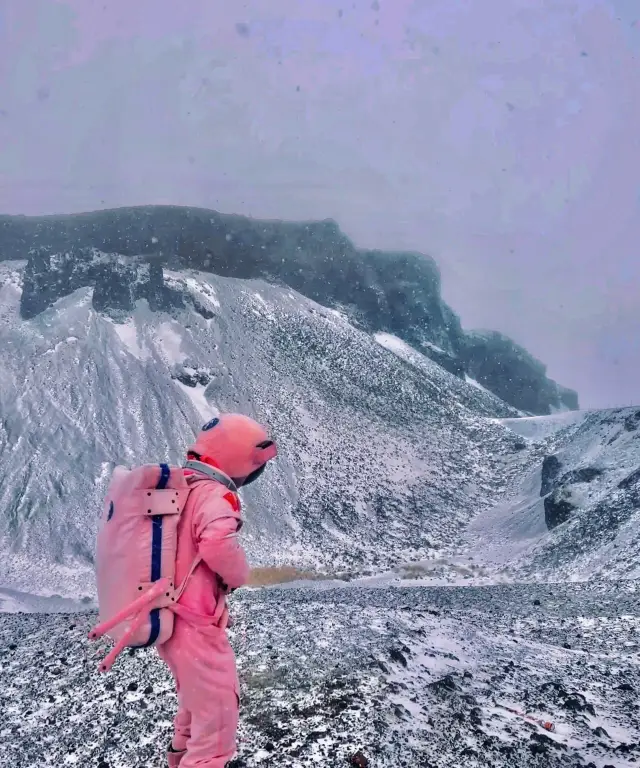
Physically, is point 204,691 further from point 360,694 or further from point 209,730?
point 360,694

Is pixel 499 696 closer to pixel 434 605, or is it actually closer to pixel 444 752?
pixel 444 752

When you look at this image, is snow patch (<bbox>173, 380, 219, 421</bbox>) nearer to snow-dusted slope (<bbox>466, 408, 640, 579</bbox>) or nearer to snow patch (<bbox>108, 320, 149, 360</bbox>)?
snow patch (<bbox>108, 320, 149, 360</bbox>)

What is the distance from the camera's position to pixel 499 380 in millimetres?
111375

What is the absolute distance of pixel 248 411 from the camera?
44.6m

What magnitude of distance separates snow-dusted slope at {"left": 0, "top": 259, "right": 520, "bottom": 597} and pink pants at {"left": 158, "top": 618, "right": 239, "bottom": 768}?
25538 mm

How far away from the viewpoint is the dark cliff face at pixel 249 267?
51.2 meters

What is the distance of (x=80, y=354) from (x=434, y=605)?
39.8 metres

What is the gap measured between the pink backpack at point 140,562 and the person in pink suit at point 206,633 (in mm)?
89

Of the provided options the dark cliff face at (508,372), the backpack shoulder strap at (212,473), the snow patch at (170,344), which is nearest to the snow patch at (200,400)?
the snow patch at (170,344)

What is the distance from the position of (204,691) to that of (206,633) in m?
0.37

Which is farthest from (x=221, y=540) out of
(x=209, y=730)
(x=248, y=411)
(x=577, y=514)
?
(x=248, y=411)

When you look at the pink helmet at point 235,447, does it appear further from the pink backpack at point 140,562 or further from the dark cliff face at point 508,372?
the dark cliff face at point 508,372

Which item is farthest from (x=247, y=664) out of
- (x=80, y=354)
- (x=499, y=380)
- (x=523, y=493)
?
(x=499, y=380)

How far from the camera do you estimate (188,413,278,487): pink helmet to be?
4.02m
